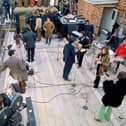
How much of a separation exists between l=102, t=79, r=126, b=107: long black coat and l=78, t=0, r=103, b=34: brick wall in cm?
760

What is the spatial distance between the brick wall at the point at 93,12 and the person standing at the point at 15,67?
22.7 feet

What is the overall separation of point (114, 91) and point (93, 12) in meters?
8.33

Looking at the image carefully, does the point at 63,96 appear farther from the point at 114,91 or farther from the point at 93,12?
the point at 93,12

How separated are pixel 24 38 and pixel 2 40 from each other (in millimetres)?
4040

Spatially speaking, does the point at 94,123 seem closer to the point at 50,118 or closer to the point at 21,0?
the point at 50,118

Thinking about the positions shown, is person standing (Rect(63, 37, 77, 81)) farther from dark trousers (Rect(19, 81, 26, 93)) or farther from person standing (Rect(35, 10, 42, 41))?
person standing (Rect(35, 10, 42, 41))

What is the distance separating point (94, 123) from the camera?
17.9 ft

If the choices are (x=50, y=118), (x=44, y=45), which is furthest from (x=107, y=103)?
(x=44, y=45)

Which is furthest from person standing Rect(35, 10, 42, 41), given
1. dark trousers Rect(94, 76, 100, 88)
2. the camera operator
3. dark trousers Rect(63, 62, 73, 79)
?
the camera operator

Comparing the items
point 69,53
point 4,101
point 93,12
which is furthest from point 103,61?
point 93,12

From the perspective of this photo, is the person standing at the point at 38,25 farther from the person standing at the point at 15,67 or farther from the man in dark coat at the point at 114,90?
the man in dark coat at the point at 114,90

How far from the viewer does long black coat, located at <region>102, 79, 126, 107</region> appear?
4449mm

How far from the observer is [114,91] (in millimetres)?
4512

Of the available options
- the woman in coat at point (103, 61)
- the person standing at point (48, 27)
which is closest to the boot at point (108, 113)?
the woman in coat at point (103, 61)
